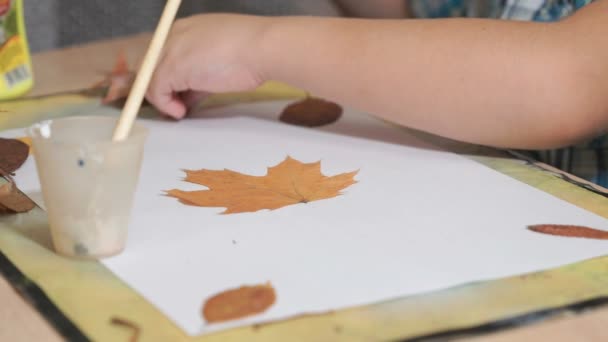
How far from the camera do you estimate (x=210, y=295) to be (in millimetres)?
400

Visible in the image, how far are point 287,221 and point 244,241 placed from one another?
→ 0.12ft

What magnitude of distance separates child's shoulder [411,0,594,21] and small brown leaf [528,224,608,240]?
31 cm

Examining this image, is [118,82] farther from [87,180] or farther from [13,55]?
[87,180]

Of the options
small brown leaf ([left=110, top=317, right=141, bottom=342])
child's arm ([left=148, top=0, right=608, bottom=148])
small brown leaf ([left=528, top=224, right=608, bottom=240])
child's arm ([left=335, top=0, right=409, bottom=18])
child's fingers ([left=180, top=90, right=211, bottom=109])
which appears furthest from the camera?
child's arm ([left=335, top=0, right=409, bottom=18])

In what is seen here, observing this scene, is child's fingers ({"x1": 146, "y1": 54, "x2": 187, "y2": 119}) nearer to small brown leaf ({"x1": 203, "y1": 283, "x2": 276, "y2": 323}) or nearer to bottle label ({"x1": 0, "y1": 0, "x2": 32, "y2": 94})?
bottle label ({"x1": 0, "y1": 0, "x2": 32, "y2": 94})

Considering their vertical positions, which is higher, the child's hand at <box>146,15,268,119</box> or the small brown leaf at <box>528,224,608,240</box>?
the child's hand at <box>146,15,268,119</box>

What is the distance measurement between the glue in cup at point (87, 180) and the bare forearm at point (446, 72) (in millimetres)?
247

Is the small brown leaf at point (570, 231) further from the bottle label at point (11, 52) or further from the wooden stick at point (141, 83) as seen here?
the bottle label at point (11, 52)

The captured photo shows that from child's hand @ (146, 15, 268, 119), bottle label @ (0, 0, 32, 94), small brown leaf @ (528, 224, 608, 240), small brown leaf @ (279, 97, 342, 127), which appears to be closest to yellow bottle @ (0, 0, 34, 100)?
bottle label @ (0, 0, 32, 94)

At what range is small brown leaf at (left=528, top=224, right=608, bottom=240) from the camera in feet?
1.58

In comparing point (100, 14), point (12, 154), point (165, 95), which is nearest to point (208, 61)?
point (165, 95)

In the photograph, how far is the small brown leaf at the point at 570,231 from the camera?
19.0 inches

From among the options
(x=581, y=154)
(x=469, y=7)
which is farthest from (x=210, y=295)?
(x=469, y=7)

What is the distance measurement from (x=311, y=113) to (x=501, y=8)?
25 cm
